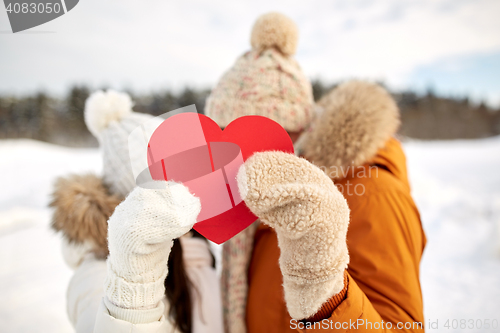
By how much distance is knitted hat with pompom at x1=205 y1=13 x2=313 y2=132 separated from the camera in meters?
0.96

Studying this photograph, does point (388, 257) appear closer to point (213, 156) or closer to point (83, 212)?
point (213, 156)

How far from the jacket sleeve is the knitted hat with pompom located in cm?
41

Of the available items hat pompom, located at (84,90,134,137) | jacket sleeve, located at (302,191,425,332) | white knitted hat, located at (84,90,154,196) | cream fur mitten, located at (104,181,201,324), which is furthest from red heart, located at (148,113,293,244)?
hat pompom, located at (84,90,134,137)

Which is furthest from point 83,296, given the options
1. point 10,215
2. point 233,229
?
point 10,215

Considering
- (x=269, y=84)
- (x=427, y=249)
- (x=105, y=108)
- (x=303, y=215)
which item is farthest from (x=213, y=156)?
(x=427, y=249)

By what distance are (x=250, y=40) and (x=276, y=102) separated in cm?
32

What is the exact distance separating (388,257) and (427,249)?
2690 millimetres

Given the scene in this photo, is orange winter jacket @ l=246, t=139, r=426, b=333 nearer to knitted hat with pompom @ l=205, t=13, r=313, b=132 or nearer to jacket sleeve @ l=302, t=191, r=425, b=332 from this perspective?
jacket sleeve @ l=302, t=191, r=425, b=332

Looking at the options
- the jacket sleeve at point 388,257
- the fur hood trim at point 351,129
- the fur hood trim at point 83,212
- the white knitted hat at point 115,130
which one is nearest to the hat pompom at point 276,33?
the fur hood trim at point 351,129

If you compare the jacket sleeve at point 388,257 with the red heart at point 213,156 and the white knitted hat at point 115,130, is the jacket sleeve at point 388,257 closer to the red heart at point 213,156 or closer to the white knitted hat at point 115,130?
the red heart at point 213,156

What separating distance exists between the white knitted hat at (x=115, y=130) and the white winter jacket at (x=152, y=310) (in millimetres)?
296

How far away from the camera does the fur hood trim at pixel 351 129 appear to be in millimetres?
837

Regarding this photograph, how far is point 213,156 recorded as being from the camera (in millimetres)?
574

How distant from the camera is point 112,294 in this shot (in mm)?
596
